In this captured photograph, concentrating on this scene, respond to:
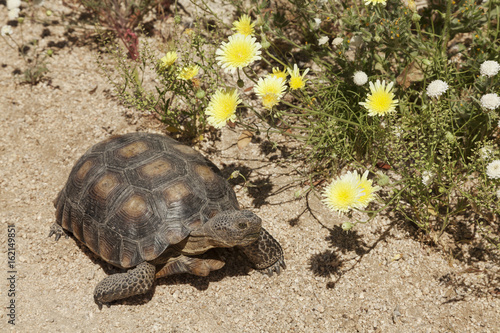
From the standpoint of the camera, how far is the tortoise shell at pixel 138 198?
3.14 m

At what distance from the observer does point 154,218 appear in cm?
314

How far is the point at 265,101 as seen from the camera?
119 inches

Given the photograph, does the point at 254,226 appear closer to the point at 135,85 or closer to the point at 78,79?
the point at 135,85

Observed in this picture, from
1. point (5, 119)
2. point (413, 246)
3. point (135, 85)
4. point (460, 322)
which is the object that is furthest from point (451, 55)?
point (5, 119)

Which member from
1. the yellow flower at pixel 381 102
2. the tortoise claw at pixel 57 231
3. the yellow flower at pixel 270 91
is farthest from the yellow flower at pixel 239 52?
the tortoise claw at pixel 57 231

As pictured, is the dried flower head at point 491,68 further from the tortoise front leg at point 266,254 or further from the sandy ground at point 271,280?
the tortoise front leg at point 266,254

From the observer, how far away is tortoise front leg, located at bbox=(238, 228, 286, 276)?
3219 mm

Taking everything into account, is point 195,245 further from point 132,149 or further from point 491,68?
point 491,68

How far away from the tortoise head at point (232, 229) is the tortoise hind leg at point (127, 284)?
0.46 m

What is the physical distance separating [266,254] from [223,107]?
1087mm

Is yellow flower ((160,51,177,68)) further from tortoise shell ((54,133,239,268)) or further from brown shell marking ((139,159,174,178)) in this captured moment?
brown shell marking ((139,159,174,178))

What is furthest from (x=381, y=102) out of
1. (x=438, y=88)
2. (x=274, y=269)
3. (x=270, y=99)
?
(x=274, y=269)

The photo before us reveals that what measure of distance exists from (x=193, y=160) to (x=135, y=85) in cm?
129

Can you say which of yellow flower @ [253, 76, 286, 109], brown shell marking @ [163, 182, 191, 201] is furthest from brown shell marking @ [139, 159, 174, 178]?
yellow flower @ [253, 76, 286, 109]
